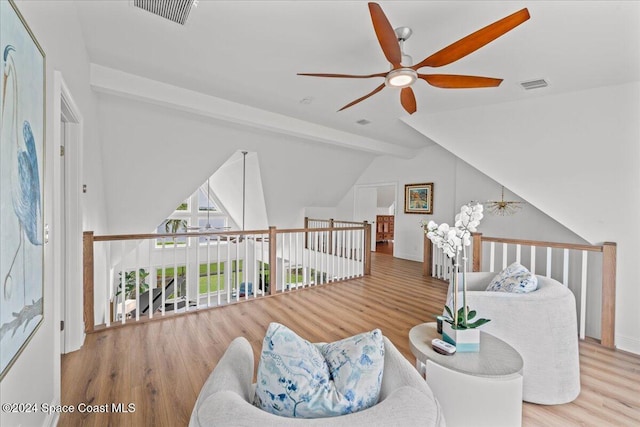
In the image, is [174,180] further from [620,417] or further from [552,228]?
[552,228]

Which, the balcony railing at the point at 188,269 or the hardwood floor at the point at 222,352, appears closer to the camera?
the hardwood floor at the point at 222,352

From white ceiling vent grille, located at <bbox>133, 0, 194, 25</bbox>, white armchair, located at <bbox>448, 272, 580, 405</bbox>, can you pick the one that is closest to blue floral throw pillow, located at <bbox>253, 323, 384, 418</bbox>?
white armchair, located at <bbox>448, 272, 580, 405</bbox>

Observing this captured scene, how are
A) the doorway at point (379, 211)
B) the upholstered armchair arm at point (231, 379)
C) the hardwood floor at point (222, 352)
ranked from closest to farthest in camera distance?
the upholstered armchair arm at point (231, 379) < the hardwood floor at point (222, 352) < the doorway at point (379, 211)

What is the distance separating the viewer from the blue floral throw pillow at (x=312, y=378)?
2.85 feet

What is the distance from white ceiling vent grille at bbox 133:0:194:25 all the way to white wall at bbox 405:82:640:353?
141 inches

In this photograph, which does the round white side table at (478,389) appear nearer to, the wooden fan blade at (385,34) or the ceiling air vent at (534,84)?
the wooden fan blade at (385,34)

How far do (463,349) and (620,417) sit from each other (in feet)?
3.97

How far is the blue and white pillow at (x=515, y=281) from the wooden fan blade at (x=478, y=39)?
1745mm

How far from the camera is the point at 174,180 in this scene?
16.4 ft

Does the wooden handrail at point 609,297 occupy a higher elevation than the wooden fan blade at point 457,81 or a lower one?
lower

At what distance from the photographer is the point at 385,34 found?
1706 mm

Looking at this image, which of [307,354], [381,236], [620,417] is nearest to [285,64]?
[307,354]

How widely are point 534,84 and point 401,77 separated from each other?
6.52ft

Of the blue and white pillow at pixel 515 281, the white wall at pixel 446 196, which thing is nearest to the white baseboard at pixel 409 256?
the white wall at pixel 446 196
